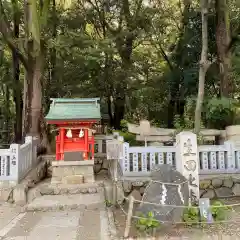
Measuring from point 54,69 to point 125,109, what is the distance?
5.98m

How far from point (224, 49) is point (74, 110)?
7.10 meters

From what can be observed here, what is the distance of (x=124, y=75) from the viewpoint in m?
14.9

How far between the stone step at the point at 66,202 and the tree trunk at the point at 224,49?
727 centimetres

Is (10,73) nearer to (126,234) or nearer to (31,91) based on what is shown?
(31,91)

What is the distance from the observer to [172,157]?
739 centimetres

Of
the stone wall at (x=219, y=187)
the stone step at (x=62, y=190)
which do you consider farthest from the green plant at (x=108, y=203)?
the stone wall at (x=219, y=187)

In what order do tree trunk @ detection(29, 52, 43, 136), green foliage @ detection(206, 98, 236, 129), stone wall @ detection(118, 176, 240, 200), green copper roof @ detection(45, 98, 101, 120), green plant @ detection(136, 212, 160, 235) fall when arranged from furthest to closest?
1. tree trunk @ detection(29, 52, 43, 136)
2. green foliage @ detection(206, 98, 236, 129)
3. green copper roof @ detection(45, 98, 101, 120)
4. stone wall @ detection(118, 176, 240, 200)
5. green plant @ detection(136, 212, 160, 235)

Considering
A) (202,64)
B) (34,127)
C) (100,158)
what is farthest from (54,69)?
(202,64)

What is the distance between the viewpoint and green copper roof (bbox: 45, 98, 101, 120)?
912cm

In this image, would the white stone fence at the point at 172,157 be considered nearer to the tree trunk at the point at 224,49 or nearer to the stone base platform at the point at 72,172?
the stone base platform at the point at 72,172

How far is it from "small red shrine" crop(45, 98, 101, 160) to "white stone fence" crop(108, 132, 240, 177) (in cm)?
231

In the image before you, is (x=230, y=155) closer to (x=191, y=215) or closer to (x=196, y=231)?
(x=191, y=215)

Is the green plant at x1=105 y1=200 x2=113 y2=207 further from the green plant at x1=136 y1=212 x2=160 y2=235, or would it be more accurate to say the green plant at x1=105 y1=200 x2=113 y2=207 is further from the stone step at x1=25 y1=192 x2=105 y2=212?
the green plant at x1=136 y1=212 x2=160 y2=235

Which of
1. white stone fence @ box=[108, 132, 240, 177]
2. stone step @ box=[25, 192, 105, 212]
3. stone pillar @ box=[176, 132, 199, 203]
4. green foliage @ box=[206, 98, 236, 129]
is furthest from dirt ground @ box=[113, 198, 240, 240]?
green foliage @ box=[206, 98, 236, 129]
